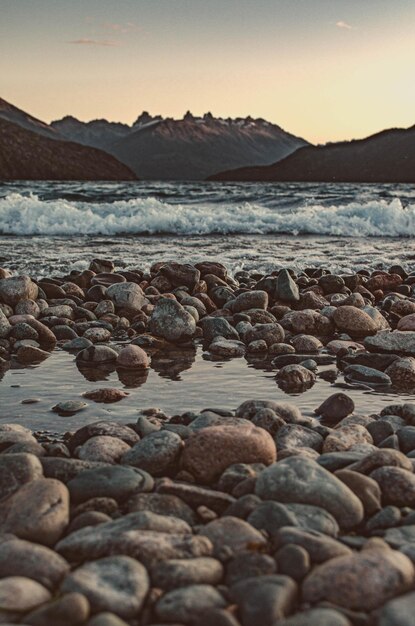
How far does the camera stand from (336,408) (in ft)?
13.4

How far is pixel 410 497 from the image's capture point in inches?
107

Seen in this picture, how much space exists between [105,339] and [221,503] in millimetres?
3476

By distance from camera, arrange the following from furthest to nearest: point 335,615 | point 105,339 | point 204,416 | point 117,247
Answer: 1. point 117,247
2. point 105,339
3. point 204,416
4. point 335,615

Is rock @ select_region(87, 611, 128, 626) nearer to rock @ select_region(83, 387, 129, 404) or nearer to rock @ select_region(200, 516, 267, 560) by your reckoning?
rock @ select_region(200, 516, 267, 560)

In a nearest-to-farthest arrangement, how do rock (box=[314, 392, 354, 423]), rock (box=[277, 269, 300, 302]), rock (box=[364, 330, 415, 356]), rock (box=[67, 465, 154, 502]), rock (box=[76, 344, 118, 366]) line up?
rock (box=[67, 465, 154, 502]), rock (box=[314, 392, 354, 423]), rock (box=[76, 344, 118, 366]), rock (box=[364, 330, 415, 356]), rock (box=[277, 269, 300, 302])

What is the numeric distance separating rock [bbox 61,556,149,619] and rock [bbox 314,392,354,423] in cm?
215

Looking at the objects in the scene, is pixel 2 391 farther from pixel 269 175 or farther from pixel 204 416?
pixel 269 175

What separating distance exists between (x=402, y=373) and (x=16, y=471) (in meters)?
2.89

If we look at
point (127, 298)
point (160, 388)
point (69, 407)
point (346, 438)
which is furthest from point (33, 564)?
point (127, 298)

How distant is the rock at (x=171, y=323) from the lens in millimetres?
6000

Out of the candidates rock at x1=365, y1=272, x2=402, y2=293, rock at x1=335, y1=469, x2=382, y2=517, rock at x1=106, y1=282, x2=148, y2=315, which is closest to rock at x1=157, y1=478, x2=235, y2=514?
rock at x1=335, y1=469, x2=382, y2=517

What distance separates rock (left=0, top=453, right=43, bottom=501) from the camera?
2.71m

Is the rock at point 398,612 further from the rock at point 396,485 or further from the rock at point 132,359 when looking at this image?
the rock at point 132,359

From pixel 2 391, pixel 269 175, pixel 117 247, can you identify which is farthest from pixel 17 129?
pixel 2 391
